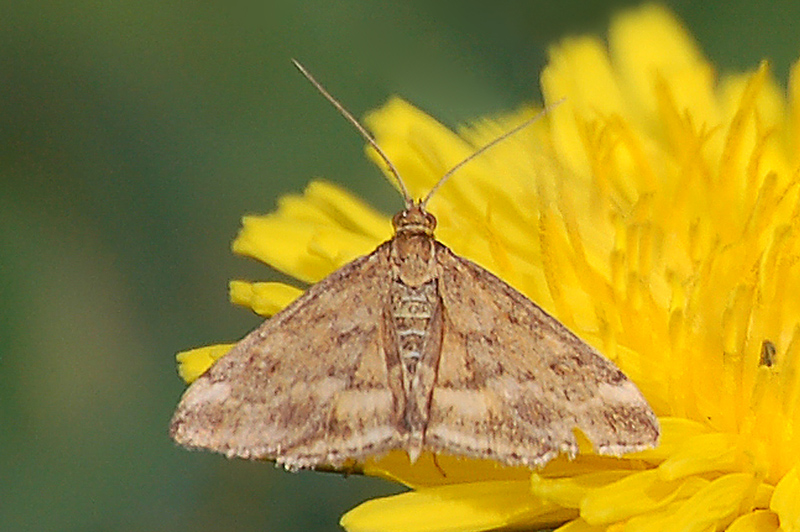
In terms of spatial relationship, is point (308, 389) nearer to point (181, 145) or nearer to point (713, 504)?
point (713, 504)

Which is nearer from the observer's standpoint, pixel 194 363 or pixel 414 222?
pixel 414 222

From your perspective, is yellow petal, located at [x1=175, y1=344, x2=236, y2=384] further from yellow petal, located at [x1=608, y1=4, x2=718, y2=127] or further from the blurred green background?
yellow petal, located at [x1=608, y1=4, x2=718, y2=127]

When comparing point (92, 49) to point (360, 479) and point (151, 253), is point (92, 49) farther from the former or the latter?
point (360, 479)

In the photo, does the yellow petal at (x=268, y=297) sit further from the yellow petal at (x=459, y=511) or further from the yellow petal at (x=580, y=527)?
the yellow petal at (x=580, y=527)

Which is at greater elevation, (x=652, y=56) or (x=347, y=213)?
(x=652, y=56)

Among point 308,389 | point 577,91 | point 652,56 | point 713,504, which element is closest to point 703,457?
point 713,504

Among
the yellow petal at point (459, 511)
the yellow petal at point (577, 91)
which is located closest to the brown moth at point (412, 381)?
the yellow petal at point (459, 511)

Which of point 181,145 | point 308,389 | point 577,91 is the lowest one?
point 308,389
